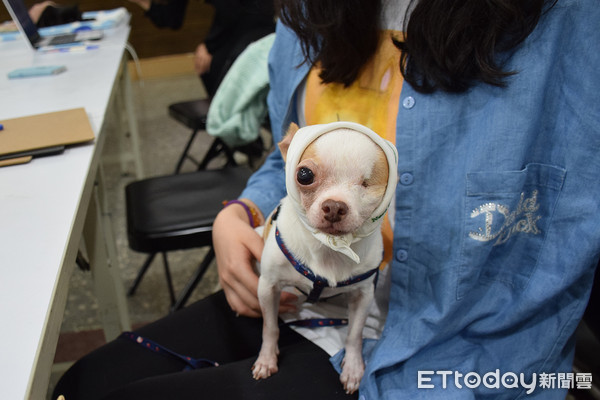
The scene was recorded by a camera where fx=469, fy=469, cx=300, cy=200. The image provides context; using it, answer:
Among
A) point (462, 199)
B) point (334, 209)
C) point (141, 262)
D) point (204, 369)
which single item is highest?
point (334, 209)

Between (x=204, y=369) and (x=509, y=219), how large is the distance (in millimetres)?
481

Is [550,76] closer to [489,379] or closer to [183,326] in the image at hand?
[489,379]

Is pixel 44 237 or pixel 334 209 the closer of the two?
pixel 334 209

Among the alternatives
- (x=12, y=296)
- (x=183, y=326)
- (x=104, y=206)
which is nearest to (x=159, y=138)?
(x=104, y=206)

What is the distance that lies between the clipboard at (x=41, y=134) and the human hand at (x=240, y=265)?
36 cm

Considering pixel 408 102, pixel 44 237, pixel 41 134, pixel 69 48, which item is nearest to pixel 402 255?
pixel 408 102

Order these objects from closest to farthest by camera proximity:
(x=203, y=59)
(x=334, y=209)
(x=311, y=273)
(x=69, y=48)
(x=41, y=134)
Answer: (x=334, y=209), (x=311, y=273), (x=41, y=134), (x=69, y=48), (x=203, y=59)

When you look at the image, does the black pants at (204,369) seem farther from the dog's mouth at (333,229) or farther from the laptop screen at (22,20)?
the laptop screen at (22,20)

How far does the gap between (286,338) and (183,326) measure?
0.61ft

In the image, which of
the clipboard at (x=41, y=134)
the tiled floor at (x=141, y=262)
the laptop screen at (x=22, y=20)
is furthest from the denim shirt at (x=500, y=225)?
the laptop screen at (x=22, y=20)

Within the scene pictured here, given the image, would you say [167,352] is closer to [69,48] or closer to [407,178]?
[407,178]

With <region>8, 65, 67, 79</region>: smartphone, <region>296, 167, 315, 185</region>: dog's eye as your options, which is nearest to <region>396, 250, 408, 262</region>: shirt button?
<region>296, 167, 315, 185</region>: dog's eye

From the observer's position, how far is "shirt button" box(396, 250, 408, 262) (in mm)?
665

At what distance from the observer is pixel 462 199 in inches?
24.4
